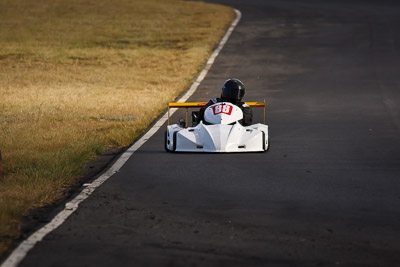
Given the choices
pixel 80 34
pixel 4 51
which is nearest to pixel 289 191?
pixel 4 51

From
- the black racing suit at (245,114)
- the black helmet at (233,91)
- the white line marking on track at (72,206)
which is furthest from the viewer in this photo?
the black helmet at (233,91)

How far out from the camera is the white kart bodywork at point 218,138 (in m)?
14.1

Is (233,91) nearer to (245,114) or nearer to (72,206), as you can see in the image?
(245,114)

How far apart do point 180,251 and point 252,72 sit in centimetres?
2024

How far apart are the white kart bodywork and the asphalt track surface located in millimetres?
159

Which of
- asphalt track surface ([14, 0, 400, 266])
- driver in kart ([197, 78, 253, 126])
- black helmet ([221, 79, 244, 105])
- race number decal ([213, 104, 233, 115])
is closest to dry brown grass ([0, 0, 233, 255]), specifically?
asphalt track surface ([14, 0, 400, 266])

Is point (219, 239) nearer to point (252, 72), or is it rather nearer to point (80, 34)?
point (252, 72)

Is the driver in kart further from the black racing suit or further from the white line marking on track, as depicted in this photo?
the white line marking on track

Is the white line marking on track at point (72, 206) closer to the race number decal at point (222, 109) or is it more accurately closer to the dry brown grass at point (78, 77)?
the dry brown grass at point (78, 77)

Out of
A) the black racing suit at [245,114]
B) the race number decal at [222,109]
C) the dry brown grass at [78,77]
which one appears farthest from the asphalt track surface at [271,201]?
the race number decal at [222,109]

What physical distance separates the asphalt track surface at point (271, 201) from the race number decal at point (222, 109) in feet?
3.46

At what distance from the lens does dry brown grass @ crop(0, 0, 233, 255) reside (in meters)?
12.8

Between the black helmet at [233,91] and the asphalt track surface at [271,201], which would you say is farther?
the black helmet at [233,91]

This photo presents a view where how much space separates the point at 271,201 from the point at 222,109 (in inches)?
188
